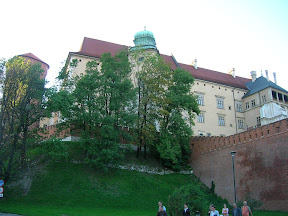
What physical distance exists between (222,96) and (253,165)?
961 inches

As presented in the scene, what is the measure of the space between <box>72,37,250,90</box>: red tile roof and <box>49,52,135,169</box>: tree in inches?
437

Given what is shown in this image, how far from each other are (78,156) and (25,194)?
7017 millimetres

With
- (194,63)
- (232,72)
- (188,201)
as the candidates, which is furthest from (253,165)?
(232,72)

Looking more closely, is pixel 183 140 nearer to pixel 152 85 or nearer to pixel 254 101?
pixel 152 85

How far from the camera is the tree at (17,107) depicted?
72.3 ft

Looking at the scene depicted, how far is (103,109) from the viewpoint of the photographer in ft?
100.0

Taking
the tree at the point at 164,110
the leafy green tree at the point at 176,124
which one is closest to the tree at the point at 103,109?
the tree at the point at 164,110

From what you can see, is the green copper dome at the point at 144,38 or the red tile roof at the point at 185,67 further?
the green copper dome at the point at 144,38

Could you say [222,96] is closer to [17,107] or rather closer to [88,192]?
[88,192]

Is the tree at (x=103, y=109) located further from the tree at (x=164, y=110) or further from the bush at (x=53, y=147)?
the bush at (x=53, y=147)

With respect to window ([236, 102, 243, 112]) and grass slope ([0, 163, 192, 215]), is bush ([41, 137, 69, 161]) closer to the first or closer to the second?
grass slope ([0, 163, 192, 215])

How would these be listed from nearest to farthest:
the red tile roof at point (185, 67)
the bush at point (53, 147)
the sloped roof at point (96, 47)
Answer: the bush at point (53, 147) < the sloped roof at point (96, 47) < the red tile roof at point (185, 67)

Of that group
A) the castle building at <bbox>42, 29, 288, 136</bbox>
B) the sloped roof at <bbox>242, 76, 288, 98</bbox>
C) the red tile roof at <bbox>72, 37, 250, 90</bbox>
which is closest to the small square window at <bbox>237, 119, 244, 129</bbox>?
the castle building at <bbox>42, 29, 288, 136</bbox>

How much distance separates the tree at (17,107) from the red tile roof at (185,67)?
18.2m
